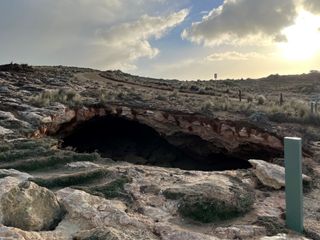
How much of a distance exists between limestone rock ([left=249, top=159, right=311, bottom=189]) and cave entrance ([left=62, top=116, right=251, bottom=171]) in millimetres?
8225

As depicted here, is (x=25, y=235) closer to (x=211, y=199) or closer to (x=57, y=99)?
(x=211, y=199)

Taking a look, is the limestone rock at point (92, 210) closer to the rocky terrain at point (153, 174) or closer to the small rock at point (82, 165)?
the rocky terrain at point (153, 174)

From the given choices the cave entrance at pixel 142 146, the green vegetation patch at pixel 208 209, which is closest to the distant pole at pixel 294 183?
the green vegetation patch at pixel 208 209

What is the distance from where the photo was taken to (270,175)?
986 cm

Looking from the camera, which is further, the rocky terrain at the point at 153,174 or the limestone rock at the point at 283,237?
the limestone rock at the point at 283,237

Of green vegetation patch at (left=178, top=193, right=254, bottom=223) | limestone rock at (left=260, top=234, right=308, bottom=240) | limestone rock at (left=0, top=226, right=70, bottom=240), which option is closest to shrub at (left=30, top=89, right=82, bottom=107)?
green vegetation patch at (left=178, top=193, right=254, bottom=223)

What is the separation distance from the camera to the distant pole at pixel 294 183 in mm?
7723

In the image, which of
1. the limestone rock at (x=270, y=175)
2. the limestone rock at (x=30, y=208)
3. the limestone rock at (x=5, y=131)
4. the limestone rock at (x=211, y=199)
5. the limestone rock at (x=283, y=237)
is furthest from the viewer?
the limestone rock at (x=5, y=131)

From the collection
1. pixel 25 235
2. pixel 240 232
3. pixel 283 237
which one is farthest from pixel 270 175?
pixel 25 235

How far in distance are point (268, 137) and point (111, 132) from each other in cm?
931

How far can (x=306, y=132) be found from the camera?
54.3ft

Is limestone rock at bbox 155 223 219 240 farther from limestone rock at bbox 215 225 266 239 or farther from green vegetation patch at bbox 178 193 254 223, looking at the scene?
green vegetation patch at bbox 178 193 254 223

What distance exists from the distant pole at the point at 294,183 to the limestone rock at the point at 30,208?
3.91 m

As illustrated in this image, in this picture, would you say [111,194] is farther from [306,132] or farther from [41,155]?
[306,132]
